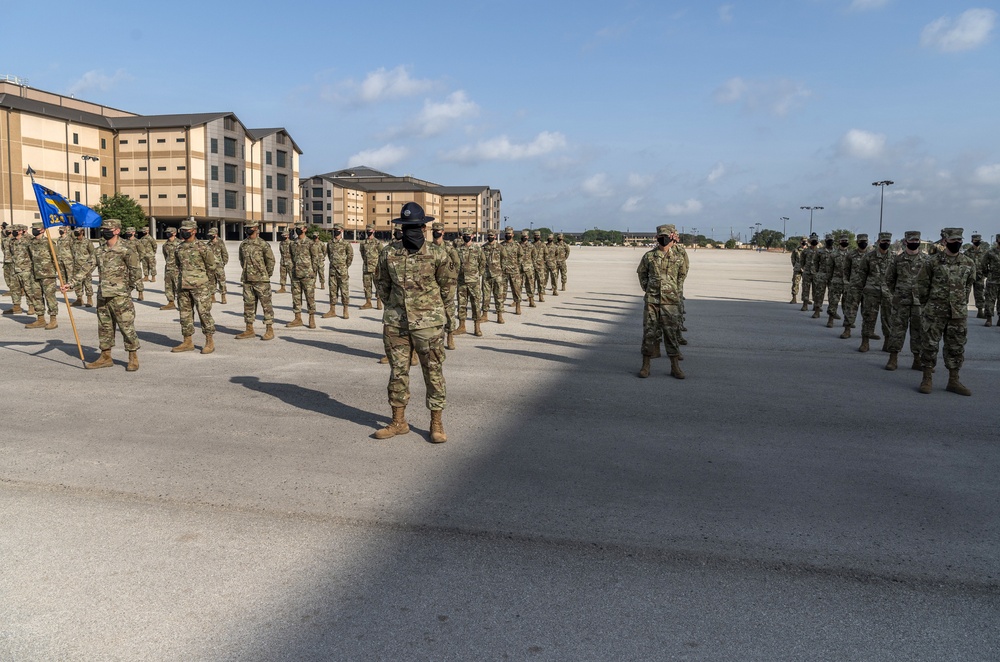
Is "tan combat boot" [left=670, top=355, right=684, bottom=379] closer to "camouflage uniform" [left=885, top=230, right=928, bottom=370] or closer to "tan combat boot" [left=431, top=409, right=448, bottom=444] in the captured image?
"camouflage uniform" [left=885, top=230, right=928, bottom=370]

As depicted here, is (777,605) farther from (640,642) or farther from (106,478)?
(106,478)

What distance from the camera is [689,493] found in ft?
17.6

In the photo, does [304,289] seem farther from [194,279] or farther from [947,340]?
[947,340]

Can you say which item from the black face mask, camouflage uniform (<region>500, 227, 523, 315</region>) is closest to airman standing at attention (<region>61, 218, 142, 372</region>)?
the black face mask

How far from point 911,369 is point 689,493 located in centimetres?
714

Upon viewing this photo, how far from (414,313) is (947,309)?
7051mm

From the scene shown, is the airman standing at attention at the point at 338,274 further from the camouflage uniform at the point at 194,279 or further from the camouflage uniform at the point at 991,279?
the camouflage uniform at the point at 991,279

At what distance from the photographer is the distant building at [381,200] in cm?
11525

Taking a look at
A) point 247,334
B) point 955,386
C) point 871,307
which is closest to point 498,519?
point 955,386

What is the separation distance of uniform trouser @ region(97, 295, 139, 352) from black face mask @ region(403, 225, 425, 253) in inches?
208

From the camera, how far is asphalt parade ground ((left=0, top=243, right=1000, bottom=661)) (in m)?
3.49

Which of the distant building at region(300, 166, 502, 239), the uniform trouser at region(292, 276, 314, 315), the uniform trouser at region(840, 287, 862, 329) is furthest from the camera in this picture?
the distant building at region(300, 166, 502, 239)

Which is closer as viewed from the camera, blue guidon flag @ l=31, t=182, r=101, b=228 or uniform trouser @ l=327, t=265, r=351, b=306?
blue guidon flag @ l=31, t=182, r=101, b=228

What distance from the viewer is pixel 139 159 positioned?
73250 mm
